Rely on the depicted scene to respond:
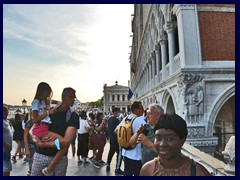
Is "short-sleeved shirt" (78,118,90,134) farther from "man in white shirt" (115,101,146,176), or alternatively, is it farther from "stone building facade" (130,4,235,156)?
"stone building facade" (130,4,235,156)

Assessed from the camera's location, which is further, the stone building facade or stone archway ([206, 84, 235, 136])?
stone archway ([206, 84, 235, 136])

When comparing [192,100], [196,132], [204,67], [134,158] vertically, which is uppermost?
[204,67]

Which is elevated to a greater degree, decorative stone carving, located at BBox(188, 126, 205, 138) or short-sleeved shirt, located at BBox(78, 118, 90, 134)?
short-sleeved shirt, located at BBox(78, 118, 90, 134)

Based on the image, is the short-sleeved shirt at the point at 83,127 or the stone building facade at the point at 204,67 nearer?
the short-sleeved shirt at the point at 83,127

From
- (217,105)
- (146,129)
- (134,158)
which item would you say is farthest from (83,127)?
(217,105)

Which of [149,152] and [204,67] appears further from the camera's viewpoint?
[204,67]

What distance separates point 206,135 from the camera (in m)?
6.71

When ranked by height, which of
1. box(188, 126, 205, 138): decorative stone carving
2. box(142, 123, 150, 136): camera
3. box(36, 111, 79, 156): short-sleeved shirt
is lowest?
box(188, 126, 205, 138): decorative stone carving

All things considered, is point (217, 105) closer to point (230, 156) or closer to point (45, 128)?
point (230, 156)

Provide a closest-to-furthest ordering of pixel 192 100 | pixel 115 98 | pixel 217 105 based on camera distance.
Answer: pixel 192 100, pixel 217 105, pixel 115 98

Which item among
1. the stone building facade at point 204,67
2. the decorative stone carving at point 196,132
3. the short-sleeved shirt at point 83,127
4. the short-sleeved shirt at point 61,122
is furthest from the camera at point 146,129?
the decorative stone carving at point 196,132

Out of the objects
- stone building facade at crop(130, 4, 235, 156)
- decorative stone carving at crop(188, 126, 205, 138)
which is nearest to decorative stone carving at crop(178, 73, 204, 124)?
stone building facade at crop(130, 4, 235, 156)

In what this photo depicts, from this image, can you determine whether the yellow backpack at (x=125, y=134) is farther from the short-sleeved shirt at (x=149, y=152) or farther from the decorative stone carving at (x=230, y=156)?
the decorative stone carving at (x=230, y=156)
